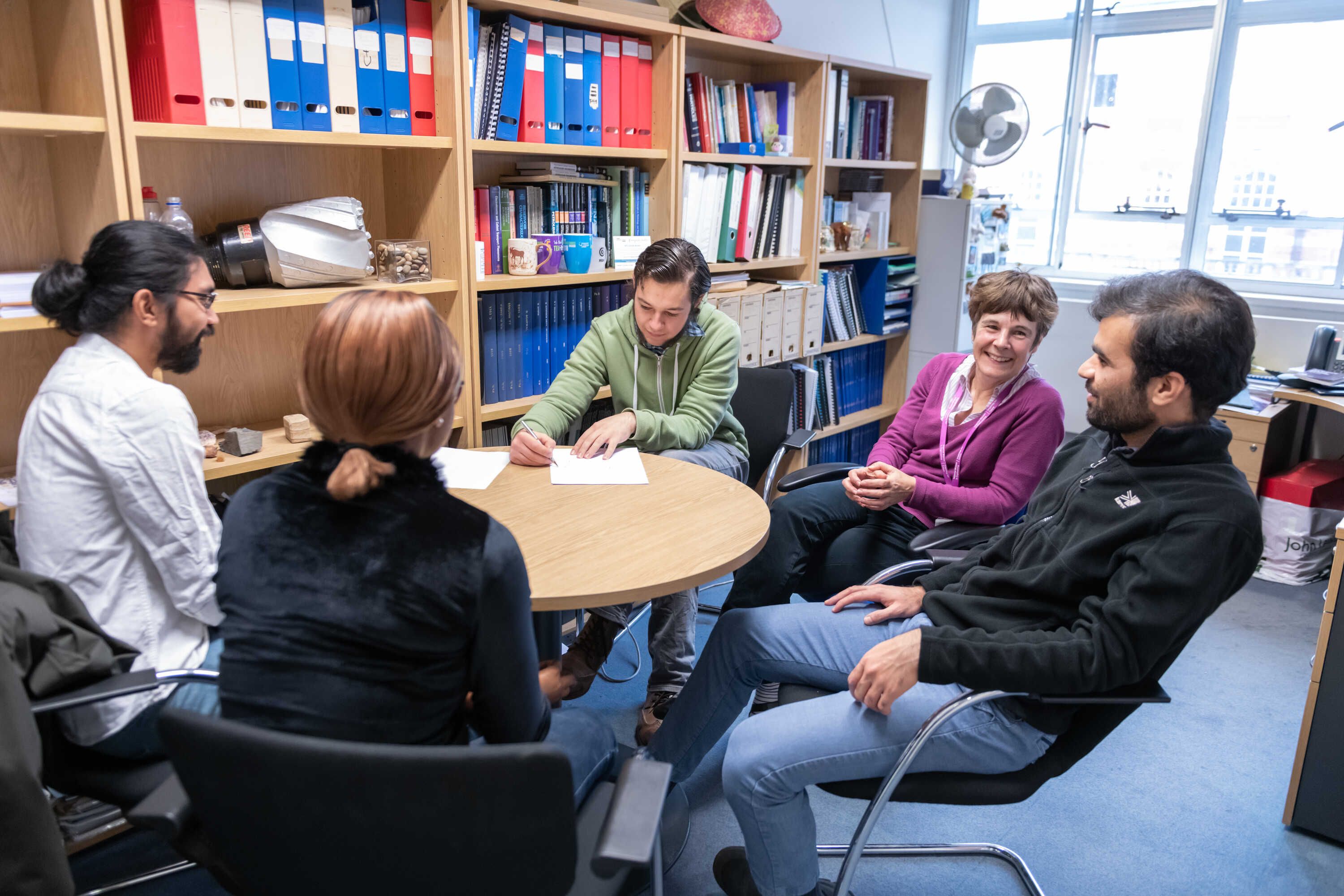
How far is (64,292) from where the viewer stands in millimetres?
1601

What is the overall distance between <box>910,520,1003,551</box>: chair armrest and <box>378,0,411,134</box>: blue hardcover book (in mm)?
1660

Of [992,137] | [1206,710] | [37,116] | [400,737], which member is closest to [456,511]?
[400,737]

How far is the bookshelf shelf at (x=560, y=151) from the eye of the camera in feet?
8.34

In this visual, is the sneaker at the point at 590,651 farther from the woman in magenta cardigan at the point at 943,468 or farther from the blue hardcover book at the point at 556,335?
the blue hardcover book at the point at 556,335

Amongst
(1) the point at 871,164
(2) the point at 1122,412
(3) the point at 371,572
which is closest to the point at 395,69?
(3) the point at 371,572

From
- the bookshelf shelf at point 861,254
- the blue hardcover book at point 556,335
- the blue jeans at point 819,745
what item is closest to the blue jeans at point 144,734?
the blue jeans at point 819,745

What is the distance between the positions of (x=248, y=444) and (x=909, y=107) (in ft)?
11.0

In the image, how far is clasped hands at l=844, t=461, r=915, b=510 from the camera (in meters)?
2.25

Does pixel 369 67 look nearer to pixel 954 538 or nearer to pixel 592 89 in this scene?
pixel 592 89

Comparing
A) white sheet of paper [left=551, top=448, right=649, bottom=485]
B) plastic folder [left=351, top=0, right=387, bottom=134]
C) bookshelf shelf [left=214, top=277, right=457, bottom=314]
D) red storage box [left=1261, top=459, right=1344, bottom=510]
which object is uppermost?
plastic folder [left=351, top=0, right=387, bottom=134]

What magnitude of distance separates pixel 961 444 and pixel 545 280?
1.29 metres

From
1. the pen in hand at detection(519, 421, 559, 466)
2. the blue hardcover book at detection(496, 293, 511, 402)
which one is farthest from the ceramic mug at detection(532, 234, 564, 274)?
the pen in hand at detection(519, 421, 559, 466)

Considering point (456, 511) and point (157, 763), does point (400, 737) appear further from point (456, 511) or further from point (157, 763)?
point (157, 763)

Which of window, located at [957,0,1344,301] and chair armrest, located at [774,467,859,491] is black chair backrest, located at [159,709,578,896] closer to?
chair armrest, located at [774,467,859,491]
